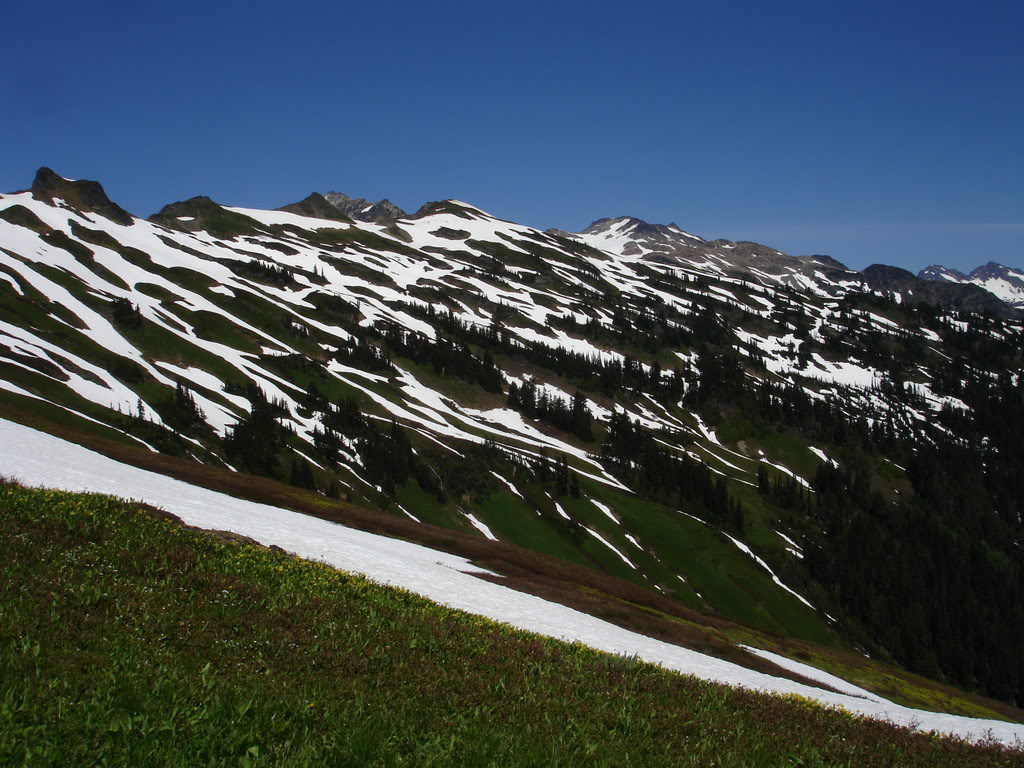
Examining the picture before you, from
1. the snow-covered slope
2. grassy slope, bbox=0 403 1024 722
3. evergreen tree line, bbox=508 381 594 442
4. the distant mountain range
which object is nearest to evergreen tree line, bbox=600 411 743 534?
the distant mountain range

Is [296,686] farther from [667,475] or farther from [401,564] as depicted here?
[667,475]

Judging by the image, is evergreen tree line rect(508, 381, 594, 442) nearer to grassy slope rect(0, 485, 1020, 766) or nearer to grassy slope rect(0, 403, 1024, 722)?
grassy slope rect(0, 403, 1024, 722)

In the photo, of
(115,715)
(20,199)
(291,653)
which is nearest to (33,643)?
(115,715)

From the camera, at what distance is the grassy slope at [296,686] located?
915 cm

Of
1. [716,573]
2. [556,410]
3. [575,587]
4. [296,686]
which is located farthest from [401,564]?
[556,410]

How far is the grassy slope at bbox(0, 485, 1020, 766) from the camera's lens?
30.0 feet

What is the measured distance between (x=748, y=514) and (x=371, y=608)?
507 feet

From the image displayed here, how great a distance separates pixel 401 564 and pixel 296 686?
24177 mm

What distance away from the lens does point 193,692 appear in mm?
10258

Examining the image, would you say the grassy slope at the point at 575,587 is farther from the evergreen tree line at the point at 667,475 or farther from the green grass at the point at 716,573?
the evergreen tree line at the point at 667,475

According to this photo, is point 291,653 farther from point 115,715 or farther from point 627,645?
point 627,645

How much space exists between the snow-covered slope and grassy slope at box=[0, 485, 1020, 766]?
12567 mm

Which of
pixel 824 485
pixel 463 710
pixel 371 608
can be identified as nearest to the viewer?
pixel 463 710

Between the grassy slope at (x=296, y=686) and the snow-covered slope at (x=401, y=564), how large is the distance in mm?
A: 12567
